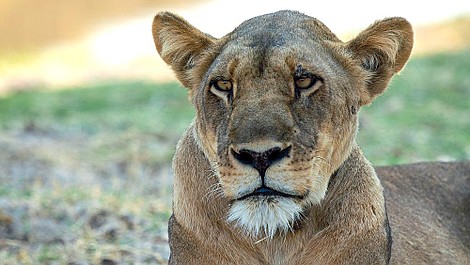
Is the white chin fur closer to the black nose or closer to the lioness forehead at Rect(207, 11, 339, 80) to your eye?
the black nose

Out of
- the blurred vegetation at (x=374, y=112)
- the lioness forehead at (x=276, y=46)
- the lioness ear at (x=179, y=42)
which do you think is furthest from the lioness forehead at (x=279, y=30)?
the blurred vegetation at (x=374, y=112)

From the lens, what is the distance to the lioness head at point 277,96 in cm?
363

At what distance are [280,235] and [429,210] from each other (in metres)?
1.47

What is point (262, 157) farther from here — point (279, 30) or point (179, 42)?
point (179, 42)

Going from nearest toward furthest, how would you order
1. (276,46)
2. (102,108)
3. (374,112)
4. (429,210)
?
(276,46)
(429,210)
(374,112)
(102,108)

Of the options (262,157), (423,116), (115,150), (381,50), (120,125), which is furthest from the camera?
(423,116)

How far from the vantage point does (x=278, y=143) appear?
3.57 m

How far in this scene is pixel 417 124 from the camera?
10.9 m

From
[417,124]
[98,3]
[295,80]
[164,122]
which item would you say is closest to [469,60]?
[417,124]

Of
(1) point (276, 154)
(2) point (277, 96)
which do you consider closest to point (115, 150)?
(2) point (277, 96)

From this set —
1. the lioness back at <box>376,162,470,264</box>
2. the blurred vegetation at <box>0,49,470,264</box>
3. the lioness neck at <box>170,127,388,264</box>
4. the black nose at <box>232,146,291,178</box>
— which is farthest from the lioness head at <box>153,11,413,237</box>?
the blurred vegetation at <box>0,49,470,264</box>

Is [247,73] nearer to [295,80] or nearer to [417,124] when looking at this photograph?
[295,80]

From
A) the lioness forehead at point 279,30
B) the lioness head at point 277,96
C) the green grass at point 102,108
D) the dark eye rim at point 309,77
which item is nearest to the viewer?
the lioness head at point 277,96

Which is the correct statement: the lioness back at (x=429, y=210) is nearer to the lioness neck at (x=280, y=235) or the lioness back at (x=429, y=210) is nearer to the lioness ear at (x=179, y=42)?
the lioness neck at (x=280, y=235)
